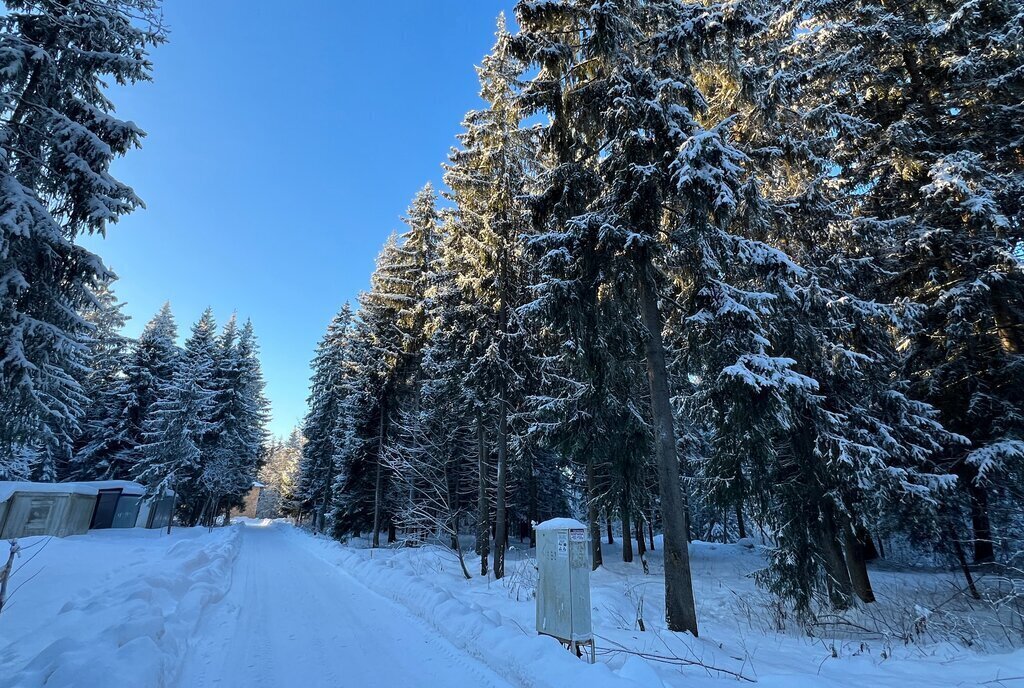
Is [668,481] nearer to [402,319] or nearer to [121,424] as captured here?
[402,319]

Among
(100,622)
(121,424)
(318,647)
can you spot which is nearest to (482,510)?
(318,647)

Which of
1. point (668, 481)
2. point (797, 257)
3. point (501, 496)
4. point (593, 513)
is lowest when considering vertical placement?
point (593, 513)

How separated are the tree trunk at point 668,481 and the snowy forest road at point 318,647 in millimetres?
3834

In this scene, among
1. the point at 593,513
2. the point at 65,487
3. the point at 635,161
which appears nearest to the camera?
the point at 635,161

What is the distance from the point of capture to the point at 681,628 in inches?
289

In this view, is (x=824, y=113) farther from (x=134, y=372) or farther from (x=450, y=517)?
(x=134, y=372)

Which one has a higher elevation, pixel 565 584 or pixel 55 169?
pixel 55 169

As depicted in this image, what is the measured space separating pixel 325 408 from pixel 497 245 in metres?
27.9

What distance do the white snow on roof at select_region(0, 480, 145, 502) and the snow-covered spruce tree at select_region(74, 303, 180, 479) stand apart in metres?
3.83

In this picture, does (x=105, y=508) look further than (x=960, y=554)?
Yes

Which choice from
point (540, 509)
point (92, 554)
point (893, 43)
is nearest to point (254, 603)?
point (92, 554)

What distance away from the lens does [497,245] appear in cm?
1467

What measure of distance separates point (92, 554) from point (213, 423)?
19679mm

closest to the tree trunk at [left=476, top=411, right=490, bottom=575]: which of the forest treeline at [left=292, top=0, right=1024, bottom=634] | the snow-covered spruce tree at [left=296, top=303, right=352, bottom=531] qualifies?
the forest treeline at [left=292, top=0, right=1024, bottom=634]
